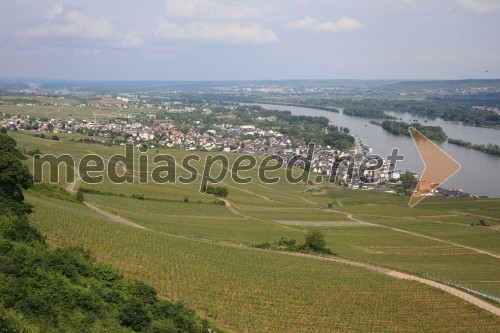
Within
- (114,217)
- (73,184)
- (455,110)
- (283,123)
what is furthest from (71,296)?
(455,110)

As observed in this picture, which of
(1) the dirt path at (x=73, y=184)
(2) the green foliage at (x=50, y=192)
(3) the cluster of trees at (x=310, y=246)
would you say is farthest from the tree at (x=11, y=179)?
(1) the dirt path at (x=73, y=184)

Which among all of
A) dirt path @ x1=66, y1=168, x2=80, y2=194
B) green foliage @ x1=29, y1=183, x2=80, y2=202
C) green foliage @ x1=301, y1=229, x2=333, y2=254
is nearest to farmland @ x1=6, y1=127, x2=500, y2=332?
green foliage @ x1=29, y1=183, x2=80, y2=202

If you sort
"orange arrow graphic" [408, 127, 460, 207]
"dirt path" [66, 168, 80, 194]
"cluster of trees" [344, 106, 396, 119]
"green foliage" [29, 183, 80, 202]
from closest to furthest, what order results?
"green foliage" [29, 183, 80, 202] → "dirt path" [66, 168, 80, 194] → "orange arrow graphic" [408, 127, 460, 207] → "cluster of trees" [344, 106, 396, 119]

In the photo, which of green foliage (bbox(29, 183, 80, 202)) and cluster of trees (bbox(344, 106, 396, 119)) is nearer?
green foliage (bbox(29, 183, 80, 202))

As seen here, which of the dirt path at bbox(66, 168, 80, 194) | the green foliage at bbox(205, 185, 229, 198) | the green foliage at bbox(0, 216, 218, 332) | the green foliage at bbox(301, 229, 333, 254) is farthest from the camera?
the green foliage at bbox(205, 185, 229, 198)

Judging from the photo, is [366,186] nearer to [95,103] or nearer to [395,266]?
[395,266]

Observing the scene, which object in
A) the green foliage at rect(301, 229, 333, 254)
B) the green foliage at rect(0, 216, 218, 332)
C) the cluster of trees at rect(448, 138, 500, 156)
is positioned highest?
the green foliage at rect(0, 216, 218, 332)

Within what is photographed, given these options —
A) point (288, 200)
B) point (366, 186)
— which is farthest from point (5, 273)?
point (366, 186)

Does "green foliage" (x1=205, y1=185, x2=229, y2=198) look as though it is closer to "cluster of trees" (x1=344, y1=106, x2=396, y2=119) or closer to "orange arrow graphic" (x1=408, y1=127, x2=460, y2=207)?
"orange arrow graphic" (x1=408, y1=127, x2=460, y2=207)
